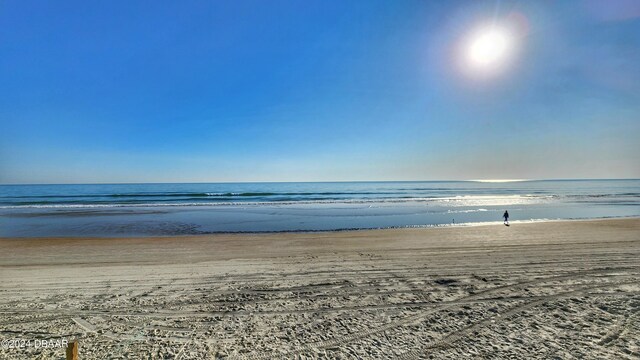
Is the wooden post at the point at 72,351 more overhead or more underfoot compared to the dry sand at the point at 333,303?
more overhead

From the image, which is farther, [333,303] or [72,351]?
[333,303]

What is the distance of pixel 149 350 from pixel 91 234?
55.4 feet

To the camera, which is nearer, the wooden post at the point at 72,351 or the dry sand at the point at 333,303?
the wooden post at the point at 72,351

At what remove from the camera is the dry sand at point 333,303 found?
190 inches

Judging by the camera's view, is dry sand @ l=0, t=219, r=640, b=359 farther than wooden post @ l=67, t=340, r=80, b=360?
Yes

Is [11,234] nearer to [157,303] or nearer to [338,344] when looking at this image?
[157,303]

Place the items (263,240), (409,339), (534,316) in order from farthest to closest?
(263,240)
(534,316)
(409,339)

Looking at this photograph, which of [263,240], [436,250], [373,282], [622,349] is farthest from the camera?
[263,240]

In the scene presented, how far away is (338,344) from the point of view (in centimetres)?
489

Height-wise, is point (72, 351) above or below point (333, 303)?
above

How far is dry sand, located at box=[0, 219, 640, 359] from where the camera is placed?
4.83m

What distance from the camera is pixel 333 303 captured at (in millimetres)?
6434

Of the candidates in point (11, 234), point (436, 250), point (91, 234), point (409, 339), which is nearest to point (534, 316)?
point (409, 339)

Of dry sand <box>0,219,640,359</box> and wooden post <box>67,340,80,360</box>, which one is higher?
wooden post <box>67,340,80,360</box>
